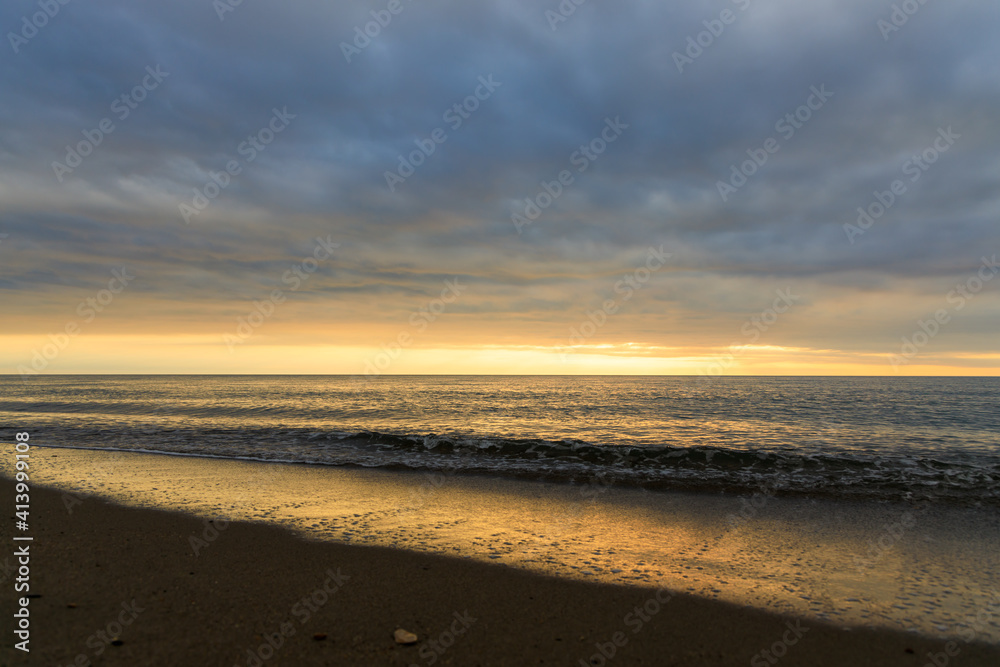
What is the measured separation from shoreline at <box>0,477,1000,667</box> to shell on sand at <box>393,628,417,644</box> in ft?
0.24

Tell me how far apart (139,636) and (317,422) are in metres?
28.8

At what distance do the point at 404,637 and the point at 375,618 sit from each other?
69 cm

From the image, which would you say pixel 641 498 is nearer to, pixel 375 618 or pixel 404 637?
pixel 375 618

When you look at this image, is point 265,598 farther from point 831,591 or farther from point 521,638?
point 831,591

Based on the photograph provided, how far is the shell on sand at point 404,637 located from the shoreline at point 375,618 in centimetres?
7

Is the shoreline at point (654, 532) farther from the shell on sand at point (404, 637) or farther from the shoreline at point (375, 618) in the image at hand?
the shell on sand at point (404, 637)

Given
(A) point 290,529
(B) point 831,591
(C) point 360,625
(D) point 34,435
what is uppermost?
(D) point 34,435

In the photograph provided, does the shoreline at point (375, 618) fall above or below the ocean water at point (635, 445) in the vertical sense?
below

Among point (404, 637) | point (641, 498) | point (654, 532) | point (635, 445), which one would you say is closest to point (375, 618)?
point (404, 637)

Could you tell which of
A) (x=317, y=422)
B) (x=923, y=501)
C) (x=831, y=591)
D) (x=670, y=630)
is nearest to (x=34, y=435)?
(x=317, y=422)

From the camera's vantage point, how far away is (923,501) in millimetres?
12055

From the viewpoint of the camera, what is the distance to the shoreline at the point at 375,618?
187 inches

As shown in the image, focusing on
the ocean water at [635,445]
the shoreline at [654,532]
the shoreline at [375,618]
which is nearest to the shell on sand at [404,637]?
the shoreline at [375,618]

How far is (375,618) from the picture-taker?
5.52 metres
